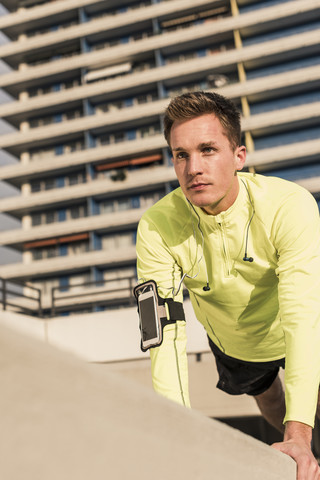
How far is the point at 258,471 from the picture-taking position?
2.35ft

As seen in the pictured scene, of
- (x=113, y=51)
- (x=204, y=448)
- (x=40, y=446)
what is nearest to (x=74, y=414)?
(x=40, y=446)

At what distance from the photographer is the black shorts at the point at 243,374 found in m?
2.33

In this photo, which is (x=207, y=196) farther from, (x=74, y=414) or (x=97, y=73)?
(x=97, y=73)

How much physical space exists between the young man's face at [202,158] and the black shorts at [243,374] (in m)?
1.00

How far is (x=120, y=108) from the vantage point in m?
33.0

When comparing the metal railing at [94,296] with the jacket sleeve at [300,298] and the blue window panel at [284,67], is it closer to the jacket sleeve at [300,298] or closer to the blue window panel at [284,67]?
the blue window panel at [284,67]

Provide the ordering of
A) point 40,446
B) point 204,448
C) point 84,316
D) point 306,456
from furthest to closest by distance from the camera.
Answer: point 84,316, point 306,456, point 204,448, point 40,446

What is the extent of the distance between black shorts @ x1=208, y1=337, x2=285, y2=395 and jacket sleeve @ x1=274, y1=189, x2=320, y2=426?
2.71 ft

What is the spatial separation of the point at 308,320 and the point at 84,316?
25.3 feet

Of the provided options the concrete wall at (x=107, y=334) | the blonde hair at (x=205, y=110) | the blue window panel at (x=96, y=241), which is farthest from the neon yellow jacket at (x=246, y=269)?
the blue window panel at (x=96, y=241)

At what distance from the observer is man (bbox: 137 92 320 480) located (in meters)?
1.45

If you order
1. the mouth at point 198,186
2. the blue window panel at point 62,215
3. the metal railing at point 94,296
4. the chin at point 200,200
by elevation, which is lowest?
the metal railing at point 94,296

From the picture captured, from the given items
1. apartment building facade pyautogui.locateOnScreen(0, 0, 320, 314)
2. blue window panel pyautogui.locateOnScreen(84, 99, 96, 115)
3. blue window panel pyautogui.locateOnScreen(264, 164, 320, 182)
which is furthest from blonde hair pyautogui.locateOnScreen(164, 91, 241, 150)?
blue window panel pyautogui.locateOnScreen(84, 99, 96, 115)

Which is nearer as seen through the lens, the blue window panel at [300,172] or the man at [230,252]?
the man at [230,252]
